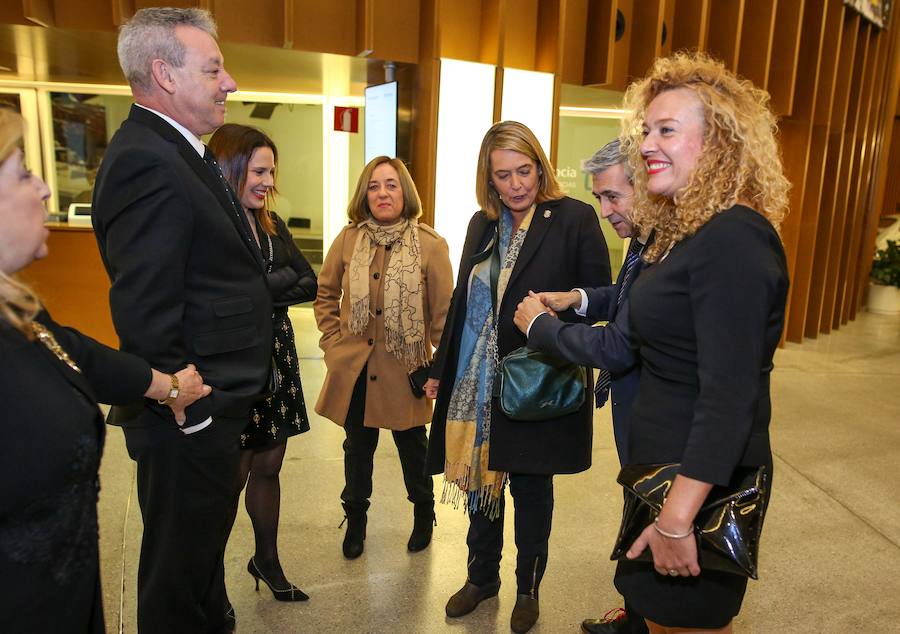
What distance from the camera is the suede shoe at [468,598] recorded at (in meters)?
2.63

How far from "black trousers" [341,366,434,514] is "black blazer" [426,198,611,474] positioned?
0.67 meters

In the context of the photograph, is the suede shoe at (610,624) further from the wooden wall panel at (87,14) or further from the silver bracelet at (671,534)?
the wooden wall panel at (87,14)

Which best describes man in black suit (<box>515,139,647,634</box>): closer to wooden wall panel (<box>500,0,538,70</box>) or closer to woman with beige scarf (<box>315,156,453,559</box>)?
woman with beige scarf (<box>315,156,453,559</box>)

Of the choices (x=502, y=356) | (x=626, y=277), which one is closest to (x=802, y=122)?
(x=502, y=356)

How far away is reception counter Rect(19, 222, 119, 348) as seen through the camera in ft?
17.6

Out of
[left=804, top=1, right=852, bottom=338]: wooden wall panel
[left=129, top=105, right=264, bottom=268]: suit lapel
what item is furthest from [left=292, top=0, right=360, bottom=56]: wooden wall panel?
[left=804, top=1, right=852, bottom=338]: wooden wall panel

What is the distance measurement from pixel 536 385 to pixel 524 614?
3.10 feet

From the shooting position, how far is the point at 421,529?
3146 millimetres

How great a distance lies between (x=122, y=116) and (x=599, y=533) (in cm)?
700

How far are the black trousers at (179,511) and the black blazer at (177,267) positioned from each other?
0.25 feet

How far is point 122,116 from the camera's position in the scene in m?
7.64

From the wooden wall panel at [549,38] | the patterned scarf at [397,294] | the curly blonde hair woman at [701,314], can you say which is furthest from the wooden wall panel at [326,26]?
the curly blonde hair woman at [701,314]

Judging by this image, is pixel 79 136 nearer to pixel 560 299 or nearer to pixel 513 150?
pixel 513 150

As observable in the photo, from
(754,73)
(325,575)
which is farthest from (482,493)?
(754,73)
